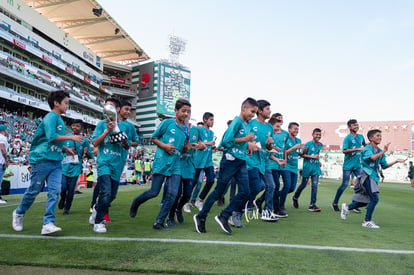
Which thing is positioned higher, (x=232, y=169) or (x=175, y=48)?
(x=175, y=48)

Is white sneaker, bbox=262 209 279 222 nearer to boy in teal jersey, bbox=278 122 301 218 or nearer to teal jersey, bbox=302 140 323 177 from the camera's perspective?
boy in teal jersey, bbox=278 122 301 218

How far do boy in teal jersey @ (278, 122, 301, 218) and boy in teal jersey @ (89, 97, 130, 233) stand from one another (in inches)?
144

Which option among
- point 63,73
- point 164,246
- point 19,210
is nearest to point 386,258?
point 164,246

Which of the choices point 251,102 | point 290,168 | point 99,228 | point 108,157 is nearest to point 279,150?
point 290,168

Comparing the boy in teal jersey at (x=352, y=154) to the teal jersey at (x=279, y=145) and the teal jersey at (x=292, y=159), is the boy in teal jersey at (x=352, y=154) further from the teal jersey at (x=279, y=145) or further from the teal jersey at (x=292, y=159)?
the teal jersey at (x=279, y=145)

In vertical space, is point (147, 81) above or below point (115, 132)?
above

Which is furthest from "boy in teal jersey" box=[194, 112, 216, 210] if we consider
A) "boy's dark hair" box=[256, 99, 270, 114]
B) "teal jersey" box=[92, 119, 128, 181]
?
"teal jersey" box=[92, 119, 128, 181]

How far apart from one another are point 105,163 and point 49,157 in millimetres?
769

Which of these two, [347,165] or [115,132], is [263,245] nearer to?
[115,132]

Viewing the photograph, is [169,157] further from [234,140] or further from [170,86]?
[170,86]

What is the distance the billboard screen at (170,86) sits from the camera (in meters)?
68.1

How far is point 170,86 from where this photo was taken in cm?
6906

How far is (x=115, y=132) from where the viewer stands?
466cm

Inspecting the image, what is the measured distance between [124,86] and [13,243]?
71169 mm
